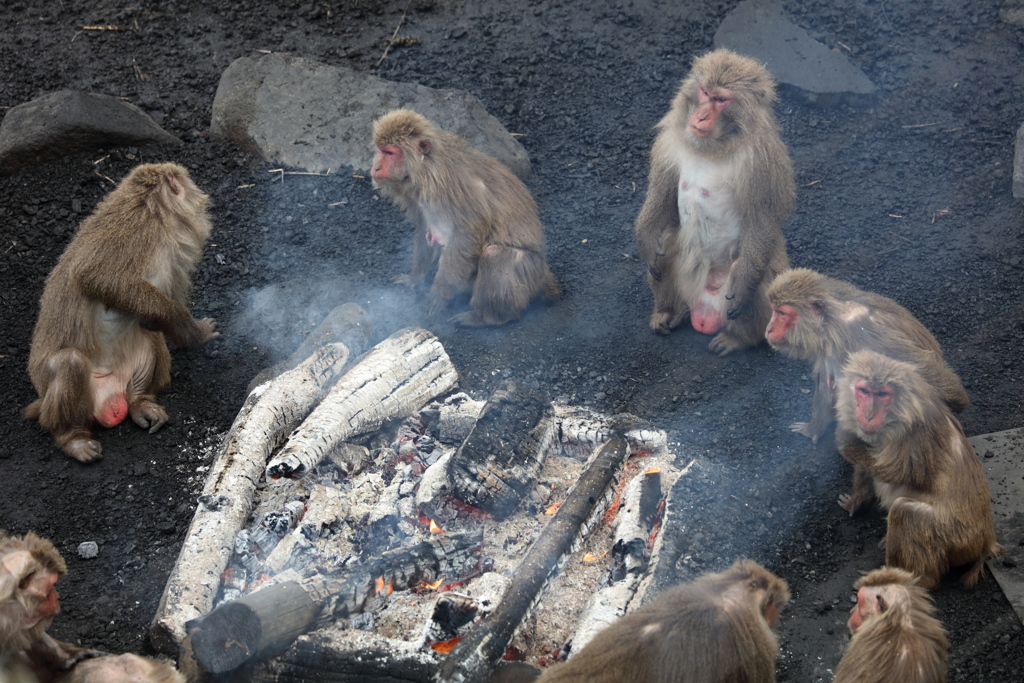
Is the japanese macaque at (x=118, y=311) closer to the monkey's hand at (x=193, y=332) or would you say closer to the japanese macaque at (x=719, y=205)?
the monkey's hand at (x=193, y=332)

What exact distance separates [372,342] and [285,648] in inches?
110

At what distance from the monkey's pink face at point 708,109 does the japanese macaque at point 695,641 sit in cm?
336

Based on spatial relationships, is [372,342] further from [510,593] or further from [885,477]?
[885,477]

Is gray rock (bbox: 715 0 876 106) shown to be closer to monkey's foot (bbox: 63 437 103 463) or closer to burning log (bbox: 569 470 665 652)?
burning log (bbox: 569 470 665 652)

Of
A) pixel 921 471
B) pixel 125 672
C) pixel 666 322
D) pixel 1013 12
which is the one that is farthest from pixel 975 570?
pixel 1013 12

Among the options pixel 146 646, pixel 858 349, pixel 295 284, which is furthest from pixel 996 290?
pixel 146 646

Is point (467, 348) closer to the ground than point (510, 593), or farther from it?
closer to the ground

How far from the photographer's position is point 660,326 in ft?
22.8

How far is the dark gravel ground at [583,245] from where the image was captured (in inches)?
205

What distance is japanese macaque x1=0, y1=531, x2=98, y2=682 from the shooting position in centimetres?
374

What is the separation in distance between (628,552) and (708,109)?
2988mm

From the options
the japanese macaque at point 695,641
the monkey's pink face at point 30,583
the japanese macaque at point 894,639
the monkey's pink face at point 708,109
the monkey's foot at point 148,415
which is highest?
the monkey's pink face at point 708,109

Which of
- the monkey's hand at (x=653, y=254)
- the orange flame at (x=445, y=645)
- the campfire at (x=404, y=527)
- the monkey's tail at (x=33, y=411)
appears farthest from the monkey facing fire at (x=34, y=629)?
the monkey's hand at (x=653, y=254)

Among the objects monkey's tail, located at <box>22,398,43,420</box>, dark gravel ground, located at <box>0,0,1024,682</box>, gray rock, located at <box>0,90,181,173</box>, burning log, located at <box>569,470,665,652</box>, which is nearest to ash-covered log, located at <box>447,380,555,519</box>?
burning log, located at <box>569,470,665,652</box>
